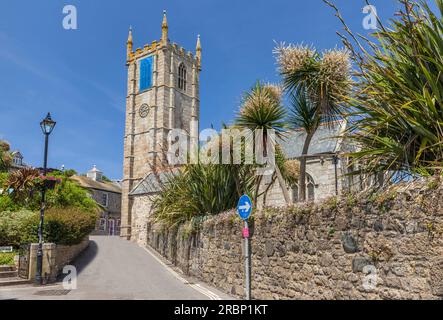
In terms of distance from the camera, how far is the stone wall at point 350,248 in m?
6.29

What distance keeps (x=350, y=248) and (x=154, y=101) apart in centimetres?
5435

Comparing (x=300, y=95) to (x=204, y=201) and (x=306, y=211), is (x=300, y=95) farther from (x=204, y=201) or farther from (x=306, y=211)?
(x=204, y=201)

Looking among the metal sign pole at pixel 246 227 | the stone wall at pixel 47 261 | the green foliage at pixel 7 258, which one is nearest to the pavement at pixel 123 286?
the stone wall at pixel 47 261

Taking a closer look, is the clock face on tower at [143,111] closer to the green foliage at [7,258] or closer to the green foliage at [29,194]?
the green foliage at [29,194]

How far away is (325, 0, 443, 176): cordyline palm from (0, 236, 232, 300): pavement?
20.9 feet

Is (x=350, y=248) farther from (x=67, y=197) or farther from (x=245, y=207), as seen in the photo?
(x=67, y=197)

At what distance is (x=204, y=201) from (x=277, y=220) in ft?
21.1

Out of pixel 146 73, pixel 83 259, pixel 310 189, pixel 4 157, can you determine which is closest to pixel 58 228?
pixel 83 259

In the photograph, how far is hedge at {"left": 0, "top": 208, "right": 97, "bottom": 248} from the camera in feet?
57.1

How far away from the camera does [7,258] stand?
16.8 meters
